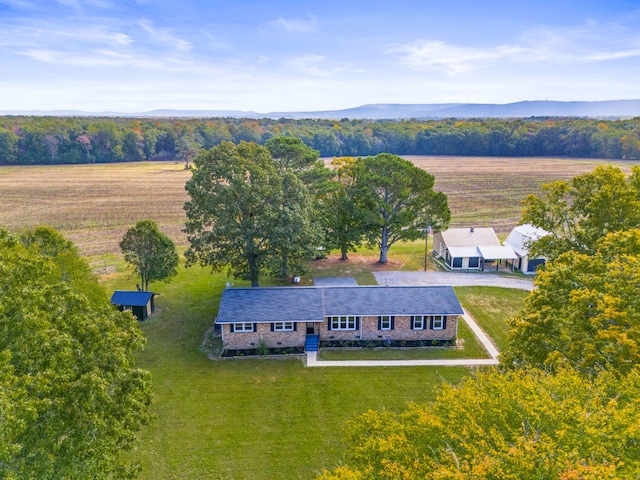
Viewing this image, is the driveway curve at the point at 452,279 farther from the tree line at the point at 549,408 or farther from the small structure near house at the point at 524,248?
the tree line at the point at 549,408

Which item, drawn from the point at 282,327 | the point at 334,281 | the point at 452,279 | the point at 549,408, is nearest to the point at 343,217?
the point at 334,281

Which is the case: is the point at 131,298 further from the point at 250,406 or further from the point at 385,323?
the point at 385,323

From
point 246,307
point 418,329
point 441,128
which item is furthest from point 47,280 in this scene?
point 441,128

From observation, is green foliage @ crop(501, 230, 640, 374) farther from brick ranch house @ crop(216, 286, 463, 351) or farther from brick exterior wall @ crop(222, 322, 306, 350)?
brick exterior wall @ crop(222, 322, 306, 350)

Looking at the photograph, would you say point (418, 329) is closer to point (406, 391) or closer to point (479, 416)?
point (406, 391)

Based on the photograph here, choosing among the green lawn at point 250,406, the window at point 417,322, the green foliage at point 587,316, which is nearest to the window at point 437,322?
the window at point 417,322

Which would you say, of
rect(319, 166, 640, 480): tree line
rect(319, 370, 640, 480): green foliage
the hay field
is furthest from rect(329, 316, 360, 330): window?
the hay field
